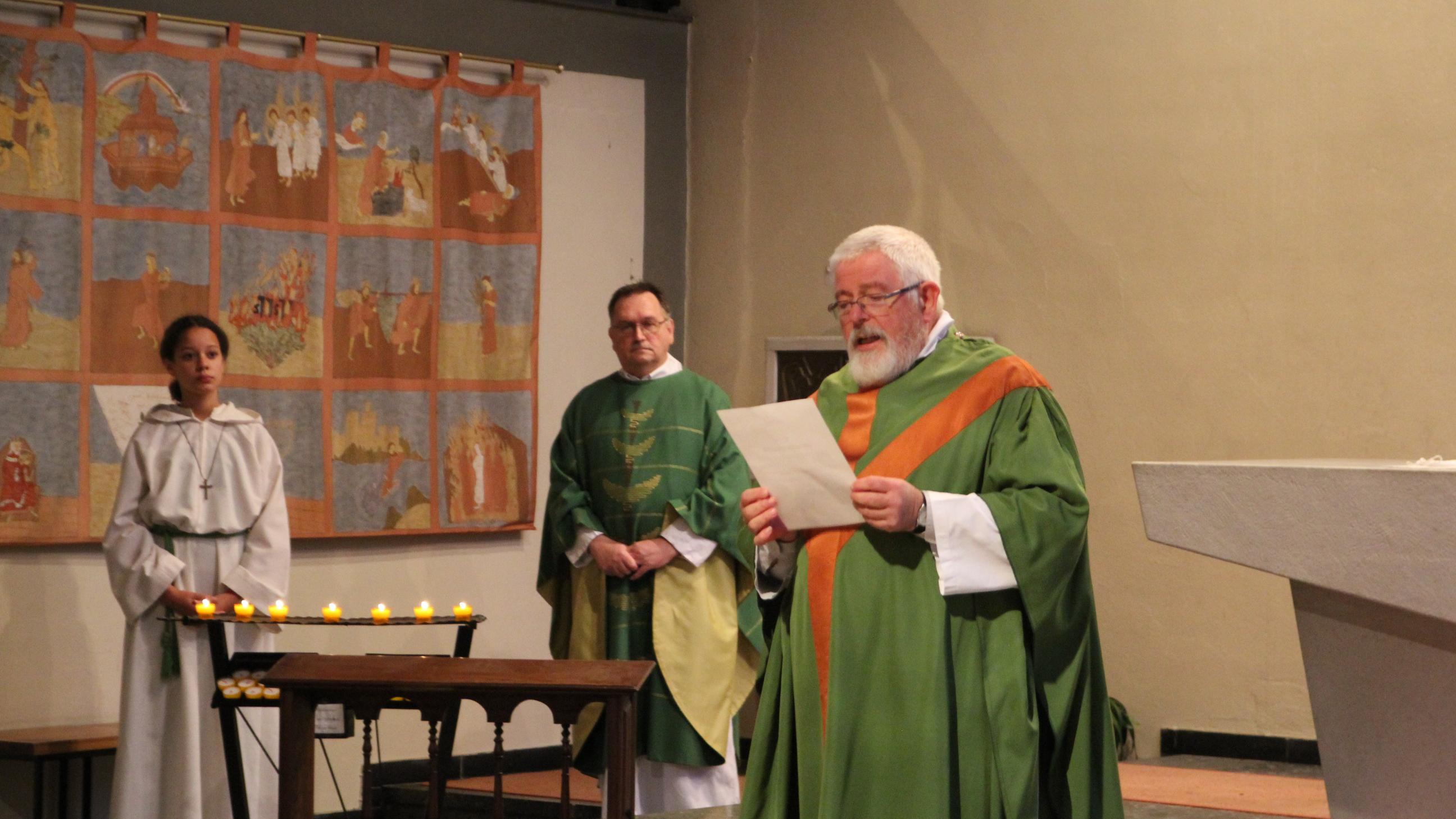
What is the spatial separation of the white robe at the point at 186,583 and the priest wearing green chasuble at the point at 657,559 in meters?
0.93

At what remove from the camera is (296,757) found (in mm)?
3029

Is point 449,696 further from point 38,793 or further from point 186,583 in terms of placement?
point 38,793

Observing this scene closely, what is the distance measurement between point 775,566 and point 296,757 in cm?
100

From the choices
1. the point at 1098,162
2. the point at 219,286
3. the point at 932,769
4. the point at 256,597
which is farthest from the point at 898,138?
the point at 932,769

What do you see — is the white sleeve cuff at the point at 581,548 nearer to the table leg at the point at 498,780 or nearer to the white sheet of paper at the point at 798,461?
the table leg at the point at 498,780

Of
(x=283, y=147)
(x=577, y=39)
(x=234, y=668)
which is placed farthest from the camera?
(x=577, y=39)

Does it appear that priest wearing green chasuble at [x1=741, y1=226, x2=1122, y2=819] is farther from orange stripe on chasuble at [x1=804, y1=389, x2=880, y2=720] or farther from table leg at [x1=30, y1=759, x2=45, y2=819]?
table leg at [x1=30, y1=759, x2=45, y2=819]

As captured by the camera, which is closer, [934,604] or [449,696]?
[934,604]

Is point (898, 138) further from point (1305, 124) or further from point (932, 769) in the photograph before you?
point (932, 769)

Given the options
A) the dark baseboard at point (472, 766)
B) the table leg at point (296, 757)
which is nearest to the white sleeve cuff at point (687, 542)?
the dark baseboard at point (472, 766)

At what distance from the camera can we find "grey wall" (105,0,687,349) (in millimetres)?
6141

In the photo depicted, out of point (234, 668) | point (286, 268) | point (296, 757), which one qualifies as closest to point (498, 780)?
point (296, 757)

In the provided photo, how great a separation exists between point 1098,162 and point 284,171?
3.05 meters

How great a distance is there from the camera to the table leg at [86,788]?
5.35 m
